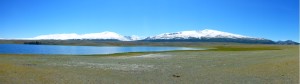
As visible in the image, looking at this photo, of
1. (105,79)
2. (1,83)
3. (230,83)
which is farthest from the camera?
(105,79)

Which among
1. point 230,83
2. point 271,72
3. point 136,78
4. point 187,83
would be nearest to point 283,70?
point 271,72

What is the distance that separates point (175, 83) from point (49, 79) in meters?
8.18

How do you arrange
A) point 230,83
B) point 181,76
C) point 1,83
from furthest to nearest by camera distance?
point 181,76 → point 230,83 → point 1,83

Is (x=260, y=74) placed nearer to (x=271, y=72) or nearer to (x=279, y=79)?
(x=271, y=72)

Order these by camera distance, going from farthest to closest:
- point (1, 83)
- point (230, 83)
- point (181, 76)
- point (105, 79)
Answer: point (181, 76) → point (105, 79) → point (230, 83) → point (1, 83)

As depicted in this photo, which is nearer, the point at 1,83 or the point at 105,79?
the point at 1,83

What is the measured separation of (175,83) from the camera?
21.3 m

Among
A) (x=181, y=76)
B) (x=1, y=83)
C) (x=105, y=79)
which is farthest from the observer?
(x=181, y=76)

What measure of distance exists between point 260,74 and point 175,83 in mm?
7629

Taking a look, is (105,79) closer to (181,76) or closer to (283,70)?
(181,76)

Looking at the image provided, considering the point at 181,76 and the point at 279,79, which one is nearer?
the point at 279,79

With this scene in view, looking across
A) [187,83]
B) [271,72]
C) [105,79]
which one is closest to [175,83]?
[187,83]

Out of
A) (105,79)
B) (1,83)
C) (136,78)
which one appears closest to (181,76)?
(136,78)

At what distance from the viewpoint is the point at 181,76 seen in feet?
81.1
